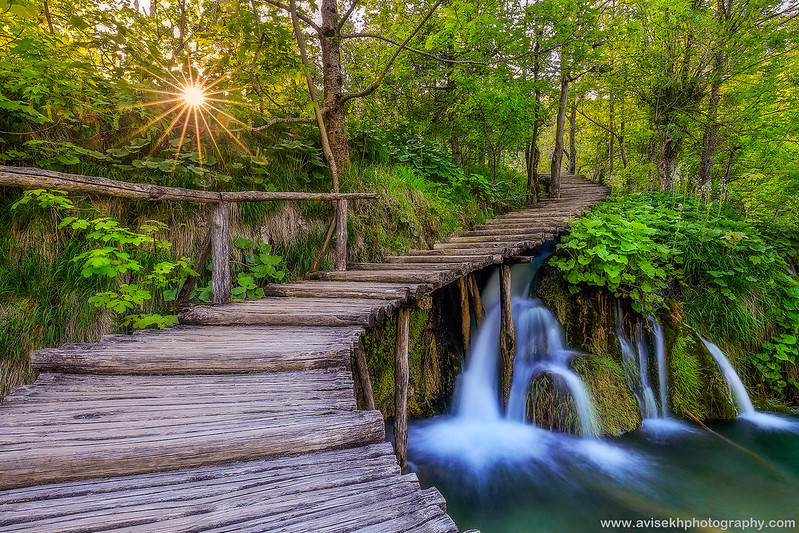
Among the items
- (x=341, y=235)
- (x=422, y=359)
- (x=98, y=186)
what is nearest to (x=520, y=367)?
(x=422, y=359)

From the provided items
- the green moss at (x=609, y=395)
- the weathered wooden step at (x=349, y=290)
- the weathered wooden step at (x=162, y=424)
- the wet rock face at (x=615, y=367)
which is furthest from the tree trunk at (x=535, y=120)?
the weathered wooden step at (x=162, y=424)

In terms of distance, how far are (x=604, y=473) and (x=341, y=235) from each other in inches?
182

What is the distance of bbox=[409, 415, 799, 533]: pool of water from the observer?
12.8 ft

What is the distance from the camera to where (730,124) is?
8.61 m

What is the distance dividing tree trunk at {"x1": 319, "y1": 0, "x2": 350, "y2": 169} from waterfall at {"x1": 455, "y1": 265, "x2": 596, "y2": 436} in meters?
3.98

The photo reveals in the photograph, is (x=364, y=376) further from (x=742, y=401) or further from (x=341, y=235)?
(x=742, y=401)

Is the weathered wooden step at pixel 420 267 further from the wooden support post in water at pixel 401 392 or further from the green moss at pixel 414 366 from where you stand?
the green moss at pixel 414 366

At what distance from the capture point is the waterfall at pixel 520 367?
203 inches

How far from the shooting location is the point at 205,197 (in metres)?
3.38

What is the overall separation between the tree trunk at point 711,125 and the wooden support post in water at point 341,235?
914 cm

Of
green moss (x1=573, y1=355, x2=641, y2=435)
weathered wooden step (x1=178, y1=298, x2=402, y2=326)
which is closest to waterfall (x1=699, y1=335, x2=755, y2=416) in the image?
green moss (x1=573, y1=355, x2=641, y2=435)

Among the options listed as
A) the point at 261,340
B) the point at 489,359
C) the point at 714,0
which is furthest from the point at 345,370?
the point at 714,0

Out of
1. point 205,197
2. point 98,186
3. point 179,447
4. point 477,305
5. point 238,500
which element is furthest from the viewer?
point 477,305

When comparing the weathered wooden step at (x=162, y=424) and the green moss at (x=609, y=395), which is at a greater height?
the weathered wooden step at (x=162, y=424)
